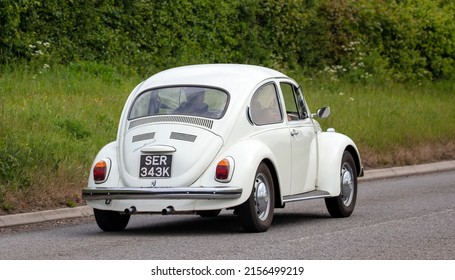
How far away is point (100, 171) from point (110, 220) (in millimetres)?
680

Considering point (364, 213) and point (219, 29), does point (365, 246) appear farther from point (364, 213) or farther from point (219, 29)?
point (219, 29)

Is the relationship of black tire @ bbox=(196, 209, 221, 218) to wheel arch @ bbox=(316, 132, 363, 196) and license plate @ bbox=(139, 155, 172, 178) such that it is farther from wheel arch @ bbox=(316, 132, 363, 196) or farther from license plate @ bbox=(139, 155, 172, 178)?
wheel arch @ bbox=(316, 132, 363, 196)

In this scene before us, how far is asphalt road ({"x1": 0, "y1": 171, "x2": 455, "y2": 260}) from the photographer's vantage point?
1151cm

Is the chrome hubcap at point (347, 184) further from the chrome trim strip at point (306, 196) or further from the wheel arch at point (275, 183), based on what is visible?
the wheel arch at point (275, 183)

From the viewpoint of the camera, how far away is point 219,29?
95.3 feet

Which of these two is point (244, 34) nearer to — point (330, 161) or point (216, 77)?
point (330, 161)

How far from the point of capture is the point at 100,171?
44.3 feet

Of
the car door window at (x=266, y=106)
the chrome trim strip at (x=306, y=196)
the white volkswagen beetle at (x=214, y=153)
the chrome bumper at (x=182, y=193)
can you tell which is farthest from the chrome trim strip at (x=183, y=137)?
the chrome trim strip at (x=306, y=196)

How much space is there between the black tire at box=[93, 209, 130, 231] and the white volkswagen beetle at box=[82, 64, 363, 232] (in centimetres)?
1

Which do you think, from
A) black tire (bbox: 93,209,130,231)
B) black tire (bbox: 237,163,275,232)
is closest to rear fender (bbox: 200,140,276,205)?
black tire (bbox: 237,163,275,232)

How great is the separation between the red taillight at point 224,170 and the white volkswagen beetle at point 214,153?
0.03ft

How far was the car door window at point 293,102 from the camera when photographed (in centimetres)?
1520

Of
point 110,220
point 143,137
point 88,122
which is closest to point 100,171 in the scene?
point 143,137
